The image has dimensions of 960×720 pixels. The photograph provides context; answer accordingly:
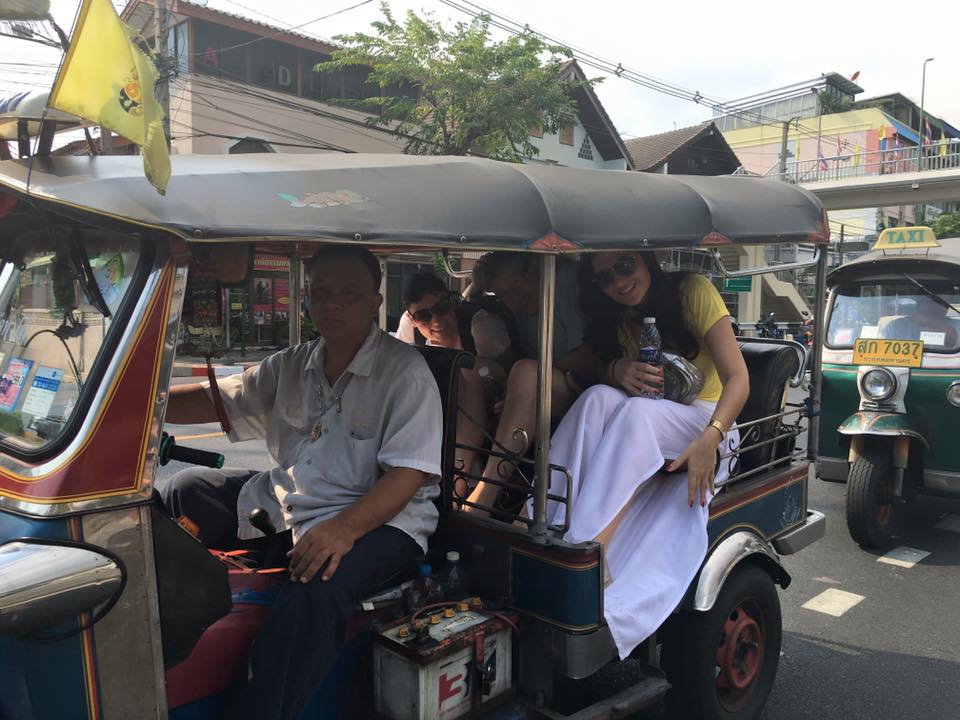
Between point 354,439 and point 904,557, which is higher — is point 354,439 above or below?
above

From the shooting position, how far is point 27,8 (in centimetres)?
159

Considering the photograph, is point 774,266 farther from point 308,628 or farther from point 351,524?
point 308,628

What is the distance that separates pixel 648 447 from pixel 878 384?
354 cm

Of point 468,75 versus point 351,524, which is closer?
point 351,524

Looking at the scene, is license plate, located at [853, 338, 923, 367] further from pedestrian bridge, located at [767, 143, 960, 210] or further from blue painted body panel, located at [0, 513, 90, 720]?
pedestrian bridge, located at [767, 143, 960, 210]

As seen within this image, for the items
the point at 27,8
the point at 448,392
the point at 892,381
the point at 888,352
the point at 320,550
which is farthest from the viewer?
the point at 888,352

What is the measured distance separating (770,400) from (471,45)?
535 inches

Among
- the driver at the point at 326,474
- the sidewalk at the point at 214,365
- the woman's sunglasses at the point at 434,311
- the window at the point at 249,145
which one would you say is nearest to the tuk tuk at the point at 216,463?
the driver at the point at 326,474

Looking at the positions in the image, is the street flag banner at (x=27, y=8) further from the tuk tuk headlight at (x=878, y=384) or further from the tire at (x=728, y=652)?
the tuk tuk headlight at (x=878, y=384)

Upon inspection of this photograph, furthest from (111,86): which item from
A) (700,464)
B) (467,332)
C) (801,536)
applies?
(801,536)

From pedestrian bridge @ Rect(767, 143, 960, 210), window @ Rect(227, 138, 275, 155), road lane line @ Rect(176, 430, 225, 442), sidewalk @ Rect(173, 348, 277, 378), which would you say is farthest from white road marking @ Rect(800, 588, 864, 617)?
pedestrian bridge @ Rect(767, 143, 960, 210)

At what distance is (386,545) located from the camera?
7.25 ft

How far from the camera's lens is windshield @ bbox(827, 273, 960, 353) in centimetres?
542

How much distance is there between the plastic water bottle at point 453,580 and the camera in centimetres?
241
